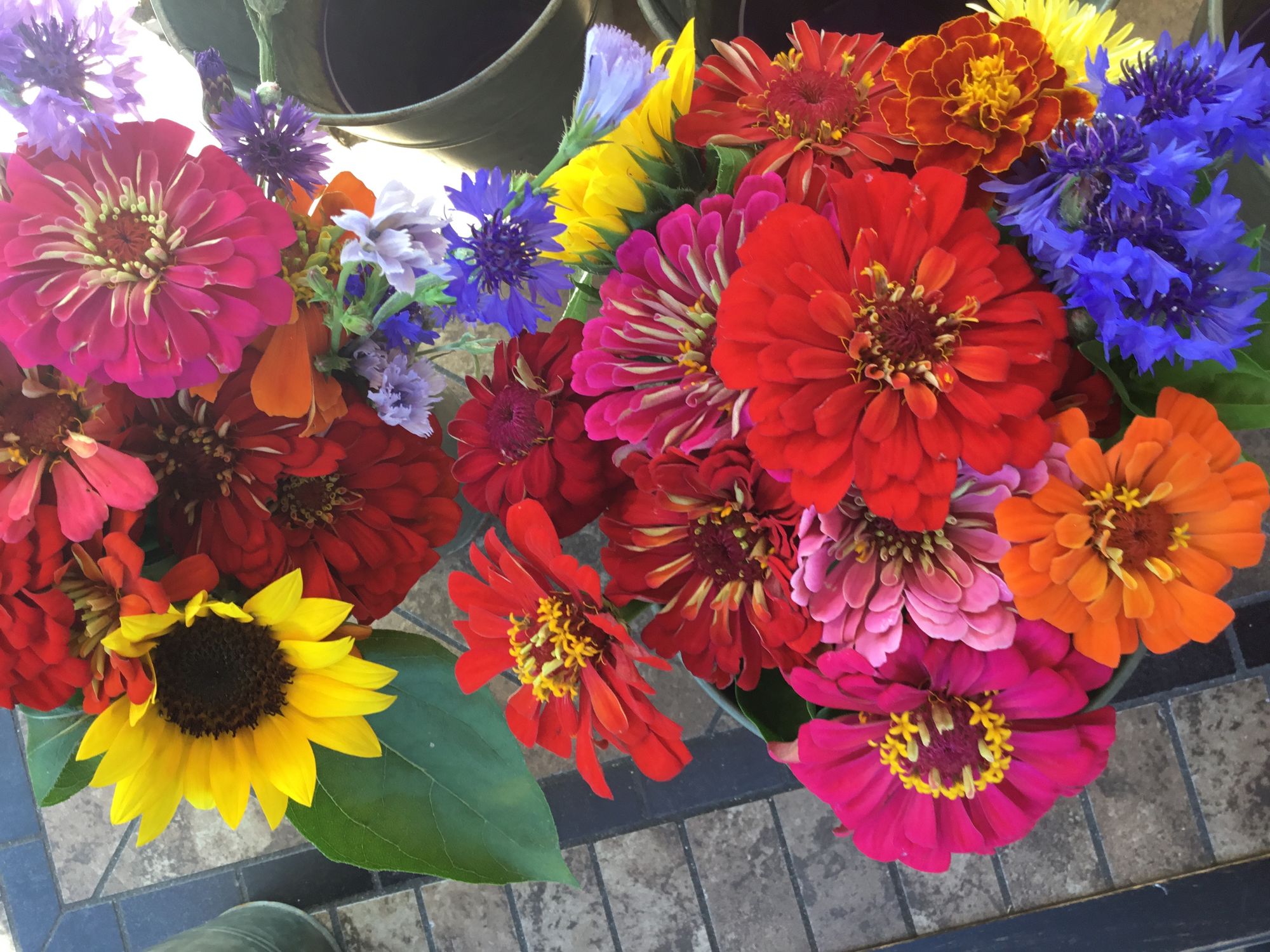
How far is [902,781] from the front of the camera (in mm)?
363

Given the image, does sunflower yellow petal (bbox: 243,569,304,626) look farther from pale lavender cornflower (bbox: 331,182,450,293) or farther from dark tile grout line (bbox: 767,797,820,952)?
dark tile grout line (bbox: 767,797,820,952)

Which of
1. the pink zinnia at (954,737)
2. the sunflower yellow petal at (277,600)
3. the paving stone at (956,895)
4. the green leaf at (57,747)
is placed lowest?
the paving stone at (956,895)

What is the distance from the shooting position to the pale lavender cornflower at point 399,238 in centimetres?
31

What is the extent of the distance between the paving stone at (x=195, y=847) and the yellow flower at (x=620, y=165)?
706 millimetres

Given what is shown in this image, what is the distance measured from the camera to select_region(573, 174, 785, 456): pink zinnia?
1.09 ft

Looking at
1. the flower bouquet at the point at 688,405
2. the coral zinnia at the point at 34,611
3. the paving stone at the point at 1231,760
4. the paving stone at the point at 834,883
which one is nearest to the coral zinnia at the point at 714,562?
the flower bouquet at the point at 688,405

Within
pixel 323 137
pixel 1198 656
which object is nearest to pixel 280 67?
pixel 323 137

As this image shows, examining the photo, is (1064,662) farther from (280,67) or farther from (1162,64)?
(280,67)

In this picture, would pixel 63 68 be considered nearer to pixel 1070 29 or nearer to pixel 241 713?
pixel 241 713

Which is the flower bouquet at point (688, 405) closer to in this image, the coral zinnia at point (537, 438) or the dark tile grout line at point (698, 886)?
the coral zinnia at point (537, 438)

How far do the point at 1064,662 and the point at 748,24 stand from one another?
19.8 inches

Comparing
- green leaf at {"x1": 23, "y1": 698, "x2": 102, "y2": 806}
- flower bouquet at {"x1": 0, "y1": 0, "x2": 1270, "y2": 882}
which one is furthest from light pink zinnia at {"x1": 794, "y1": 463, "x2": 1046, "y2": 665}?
green leaf at {"x1": 23, "y1": 698, "x2": 102, "y2": 806}

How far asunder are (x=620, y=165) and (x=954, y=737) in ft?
0.85

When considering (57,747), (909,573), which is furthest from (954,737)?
(57,747)
